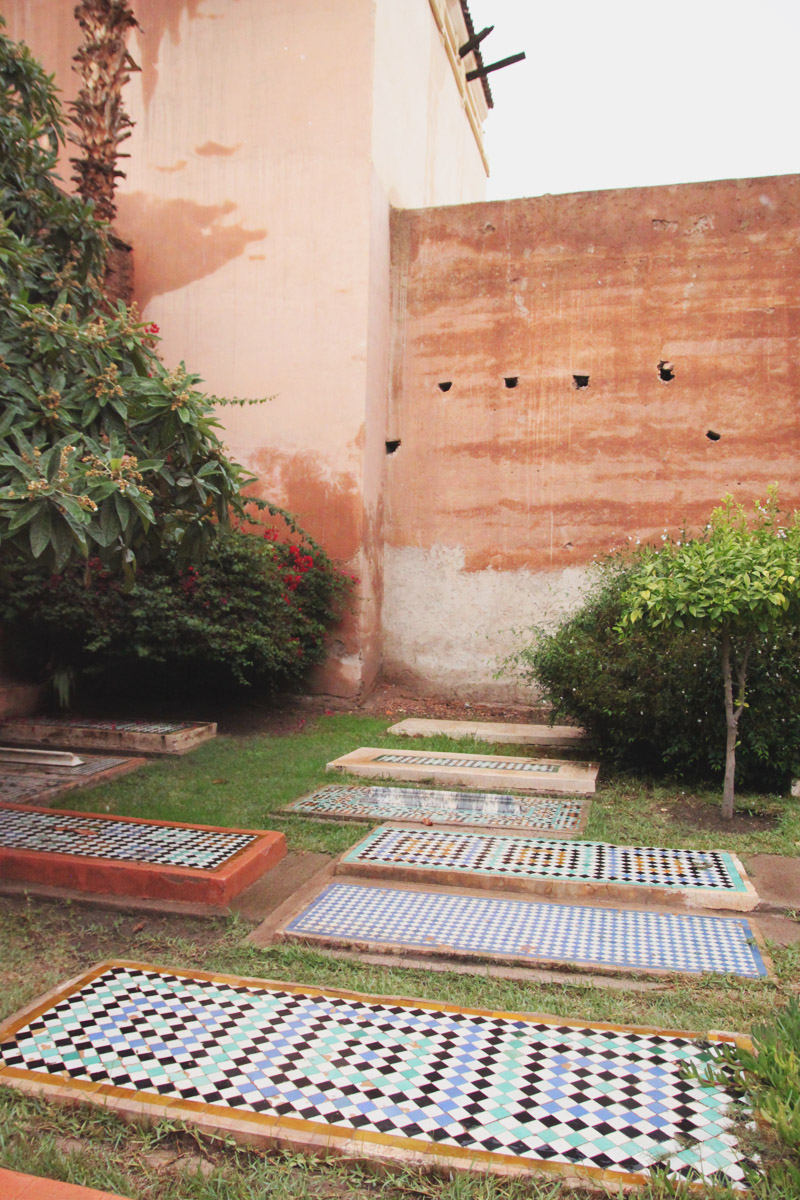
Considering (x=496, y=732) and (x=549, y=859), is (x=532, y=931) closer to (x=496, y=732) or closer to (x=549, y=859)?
(x=549, y=859)

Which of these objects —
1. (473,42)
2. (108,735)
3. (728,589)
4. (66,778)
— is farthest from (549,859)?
(473,42)

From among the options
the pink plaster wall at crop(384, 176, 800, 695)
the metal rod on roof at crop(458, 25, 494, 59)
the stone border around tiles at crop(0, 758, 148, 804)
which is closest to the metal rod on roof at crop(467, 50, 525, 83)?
the metal rod on roof at crop(458, 25, 494, 59)

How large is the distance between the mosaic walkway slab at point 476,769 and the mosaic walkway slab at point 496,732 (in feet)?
2.18

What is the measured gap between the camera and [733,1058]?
2391mm

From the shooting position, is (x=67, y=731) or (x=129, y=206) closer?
(x=67, y=731)

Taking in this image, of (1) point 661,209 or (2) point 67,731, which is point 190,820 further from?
(1) point 661,209

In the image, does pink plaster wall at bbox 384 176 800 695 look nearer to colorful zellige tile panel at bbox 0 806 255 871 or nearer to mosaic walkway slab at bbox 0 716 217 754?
mosaic walkway slab at bbox 0 716 217 754

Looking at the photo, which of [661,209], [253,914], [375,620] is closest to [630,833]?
[253,914]

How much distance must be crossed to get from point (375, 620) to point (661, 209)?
17.5ft

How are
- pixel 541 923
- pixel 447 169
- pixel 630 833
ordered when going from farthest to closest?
1. pixel 447 169
2. pixel 630 833
3. pixel 541 923

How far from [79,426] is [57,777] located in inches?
118

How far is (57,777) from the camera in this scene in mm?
5988

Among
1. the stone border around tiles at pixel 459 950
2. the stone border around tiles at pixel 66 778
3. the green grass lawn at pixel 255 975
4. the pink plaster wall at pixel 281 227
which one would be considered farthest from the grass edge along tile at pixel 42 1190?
the pink plaster wall at pixel 281 227

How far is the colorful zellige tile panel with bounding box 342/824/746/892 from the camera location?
400 centimetres
